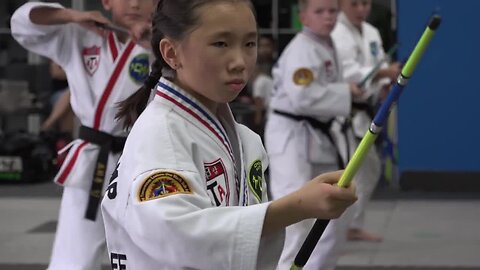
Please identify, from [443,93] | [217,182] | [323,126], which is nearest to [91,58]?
[323,126]

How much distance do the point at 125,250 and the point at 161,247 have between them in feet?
0.80

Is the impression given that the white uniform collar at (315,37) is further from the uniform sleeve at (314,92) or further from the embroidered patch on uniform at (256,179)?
the embroidered patch on uniform at (256,179)

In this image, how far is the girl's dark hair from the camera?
8.96 ft

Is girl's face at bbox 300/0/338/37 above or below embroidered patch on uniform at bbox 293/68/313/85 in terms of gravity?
above

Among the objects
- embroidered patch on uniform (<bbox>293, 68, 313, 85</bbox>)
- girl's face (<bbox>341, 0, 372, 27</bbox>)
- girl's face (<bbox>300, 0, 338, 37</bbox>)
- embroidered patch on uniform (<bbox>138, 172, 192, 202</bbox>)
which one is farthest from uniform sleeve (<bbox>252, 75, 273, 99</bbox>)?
embroidered patch on uniform (<bbox>138, 172, 192, 202</bbox>)

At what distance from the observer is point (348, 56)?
7648 millimetres

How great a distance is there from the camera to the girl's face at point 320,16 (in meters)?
6.59

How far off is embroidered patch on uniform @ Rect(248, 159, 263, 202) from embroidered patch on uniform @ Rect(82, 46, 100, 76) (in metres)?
2.10

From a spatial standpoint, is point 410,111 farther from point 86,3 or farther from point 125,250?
point 125,250

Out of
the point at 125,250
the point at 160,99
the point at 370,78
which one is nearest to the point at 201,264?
the point at 125,250

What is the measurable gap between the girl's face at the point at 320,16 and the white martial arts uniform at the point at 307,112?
51 millimetres

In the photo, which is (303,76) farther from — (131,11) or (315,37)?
(131,11)

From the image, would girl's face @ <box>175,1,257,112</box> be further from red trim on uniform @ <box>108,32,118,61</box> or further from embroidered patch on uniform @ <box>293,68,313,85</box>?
embroidered patch on uniform @ <box>293,68,313,85</box>

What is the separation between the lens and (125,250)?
2.77m
